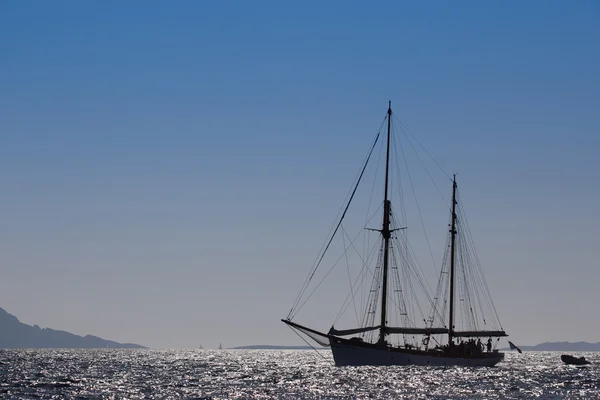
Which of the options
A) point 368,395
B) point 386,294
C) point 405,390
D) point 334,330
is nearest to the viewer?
point 368,395

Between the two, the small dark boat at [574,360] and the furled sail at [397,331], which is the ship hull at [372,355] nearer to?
the furled sail at [397,331]

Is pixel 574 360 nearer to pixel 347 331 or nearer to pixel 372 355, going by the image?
pixel 372 355

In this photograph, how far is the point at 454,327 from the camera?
135375mm

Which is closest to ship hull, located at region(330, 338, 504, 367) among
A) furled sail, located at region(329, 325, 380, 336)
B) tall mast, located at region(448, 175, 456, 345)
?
furled sail, located at region(329, 325, 380, 336)

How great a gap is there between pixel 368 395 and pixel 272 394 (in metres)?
8.11

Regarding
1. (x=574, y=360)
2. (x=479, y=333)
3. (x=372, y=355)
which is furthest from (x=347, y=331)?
(x=574, y=360)

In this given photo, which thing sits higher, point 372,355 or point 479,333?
point 479,333

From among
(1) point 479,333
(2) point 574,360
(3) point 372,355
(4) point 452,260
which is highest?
(4) point 452,260

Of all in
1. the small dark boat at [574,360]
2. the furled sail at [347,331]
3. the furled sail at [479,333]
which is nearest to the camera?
the furled sail at [347,331]

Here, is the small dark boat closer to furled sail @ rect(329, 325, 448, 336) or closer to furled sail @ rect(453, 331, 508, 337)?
furled sail @ rect(453, 331, 508, 337)

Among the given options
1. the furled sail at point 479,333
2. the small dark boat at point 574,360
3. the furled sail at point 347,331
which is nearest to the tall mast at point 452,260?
the furled sail at point 479,333

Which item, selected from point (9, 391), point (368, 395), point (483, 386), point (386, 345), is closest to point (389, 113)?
point (386, 345)

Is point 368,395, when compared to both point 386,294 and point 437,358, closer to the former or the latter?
point 386,294

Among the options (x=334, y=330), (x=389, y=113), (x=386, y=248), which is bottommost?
(x=334, y=330)
